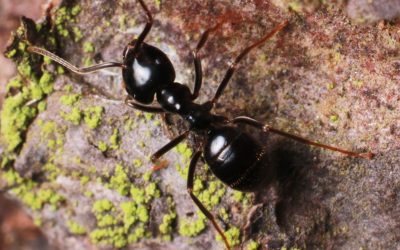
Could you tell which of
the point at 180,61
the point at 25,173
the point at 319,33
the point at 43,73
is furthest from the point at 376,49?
the point at 25,173

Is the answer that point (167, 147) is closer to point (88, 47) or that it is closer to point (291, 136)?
point (291, 136)

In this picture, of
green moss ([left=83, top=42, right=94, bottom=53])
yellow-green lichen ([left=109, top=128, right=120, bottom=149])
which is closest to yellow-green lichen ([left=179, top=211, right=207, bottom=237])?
yellow-green lichen ([left=109, top=128, right=120, bottom=149])

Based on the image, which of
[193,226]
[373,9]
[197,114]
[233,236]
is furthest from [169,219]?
[373,9]

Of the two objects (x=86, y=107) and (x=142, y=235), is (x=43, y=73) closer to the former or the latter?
(x=86, y=107)

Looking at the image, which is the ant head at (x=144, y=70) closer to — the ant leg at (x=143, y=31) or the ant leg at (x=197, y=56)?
the ant leg at (x=143, y=31)

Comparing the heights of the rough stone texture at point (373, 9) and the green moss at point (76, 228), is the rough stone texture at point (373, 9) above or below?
above

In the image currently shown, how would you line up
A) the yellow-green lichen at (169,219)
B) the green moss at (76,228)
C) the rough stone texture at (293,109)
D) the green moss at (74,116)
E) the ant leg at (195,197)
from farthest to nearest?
the green moss at (76,228), the green moss at (74,116), the yellow-green lichen at (169,219), the ant leg at (195,197), the rough stone texture at (293,109)

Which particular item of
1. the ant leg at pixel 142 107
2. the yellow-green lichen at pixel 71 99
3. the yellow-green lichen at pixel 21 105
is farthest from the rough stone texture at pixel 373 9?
the yellow-green lichen at pixel 21 105
